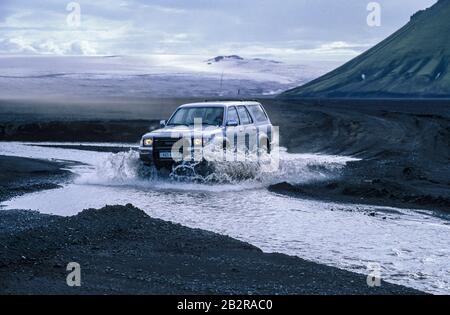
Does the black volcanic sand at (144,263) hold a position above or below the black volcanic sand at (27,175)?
above

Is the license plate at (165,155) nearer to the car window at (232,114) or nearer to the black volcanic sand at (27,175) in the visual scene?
the car window at (232,114)

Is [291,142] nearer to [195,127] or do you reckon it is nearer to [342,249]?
[195,127]

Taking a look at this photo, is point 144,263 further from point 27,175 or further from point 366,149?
point 366,149

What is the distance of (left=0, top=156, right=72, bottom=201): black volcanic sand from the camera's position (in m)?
15.5

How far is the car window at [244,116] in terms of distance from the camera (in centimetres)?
1866

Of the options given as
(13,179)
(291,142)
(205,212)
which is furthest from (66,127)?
(205,212)

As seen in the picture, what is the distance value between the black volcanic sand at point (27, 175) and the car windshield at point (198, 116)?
128 inches

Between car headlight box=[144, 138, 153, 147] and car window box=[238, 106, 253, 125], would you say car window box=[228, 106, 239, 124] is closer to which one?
car window box=[238, 106, 253, 125]

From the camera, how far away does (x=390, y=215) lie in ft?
40.5

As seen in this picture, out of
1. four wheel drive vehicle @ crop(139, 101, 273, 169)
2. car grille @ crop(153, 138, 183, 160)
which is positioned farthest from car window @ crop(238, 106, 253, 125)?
car grille @ crop(153, 138, 183, 160)

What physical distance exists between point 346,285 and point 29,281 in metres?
3.26

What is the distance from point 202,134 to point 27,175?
5.03 metres

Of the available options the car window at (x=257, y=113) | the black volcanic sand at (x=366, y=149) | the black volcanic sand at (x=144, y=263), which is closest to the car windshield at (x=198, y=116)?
the car window at (x=257, y=113)

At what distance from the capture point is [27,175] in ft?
60.3
